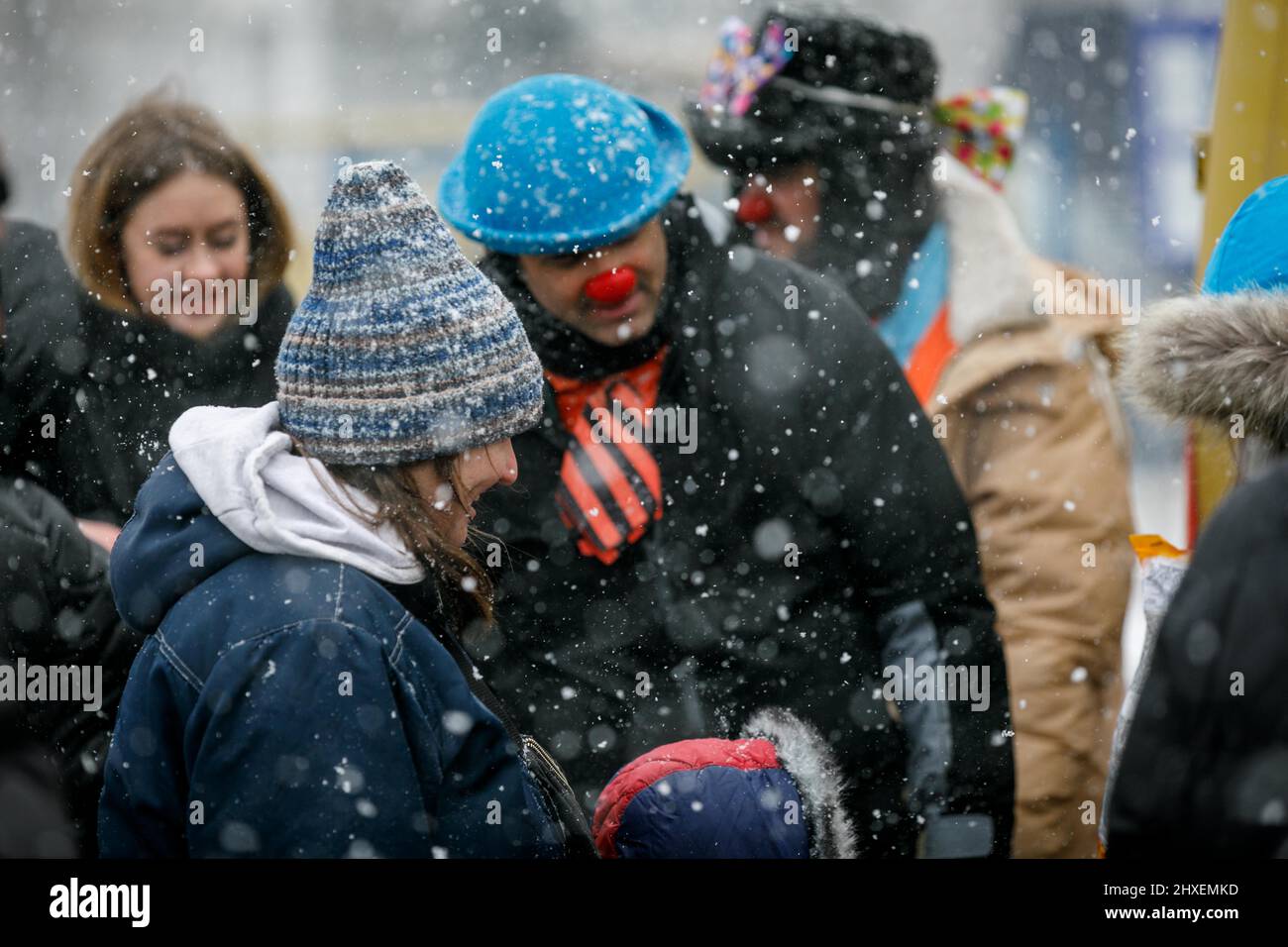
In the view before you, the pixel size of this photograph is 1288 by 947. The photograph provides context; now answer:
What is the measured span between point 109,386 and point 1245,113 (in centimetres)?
226

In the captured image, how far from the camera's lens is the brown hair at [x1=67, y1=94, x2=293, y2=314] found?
2.31 metres

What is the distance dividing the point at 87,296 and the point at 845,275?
1584mm

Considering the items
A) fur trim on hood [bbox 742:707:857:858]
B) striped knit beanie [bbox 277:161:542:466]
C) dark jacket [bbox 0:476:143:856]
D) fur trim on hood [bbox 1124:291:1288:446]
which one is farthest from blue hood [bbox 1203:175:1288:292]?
dark jacket [bbox 0:476:143:856]

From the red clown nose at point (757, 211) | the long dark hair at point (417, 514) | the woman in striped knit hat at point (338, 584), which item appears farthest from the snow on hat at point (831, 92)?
the long dark hair at point (417, 514)

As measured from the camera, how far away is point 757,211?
303cm

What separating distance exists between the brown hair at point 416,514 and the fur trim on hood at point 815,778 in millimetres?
609

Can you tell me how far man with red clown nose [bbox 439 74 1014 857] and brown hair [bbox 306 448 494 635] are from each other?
60 cm

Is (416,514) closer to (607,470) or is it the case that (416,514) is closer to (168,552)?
(168,552)

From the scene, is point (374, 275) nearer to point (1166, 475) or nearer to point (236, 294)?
point (236, 294)

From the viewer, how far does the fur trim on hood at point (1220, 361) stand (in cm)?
165

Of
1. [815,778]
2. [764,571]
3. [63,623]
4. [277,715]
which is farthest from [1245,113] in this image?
[63,623]

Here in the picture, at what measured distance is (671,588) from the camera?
229cm

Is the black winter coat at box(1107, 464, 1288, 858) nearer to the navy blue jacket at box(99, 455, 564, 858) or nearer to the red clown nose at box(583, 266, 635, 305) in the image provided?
the navy blue jacket at box(99, 455, 564, 858)
